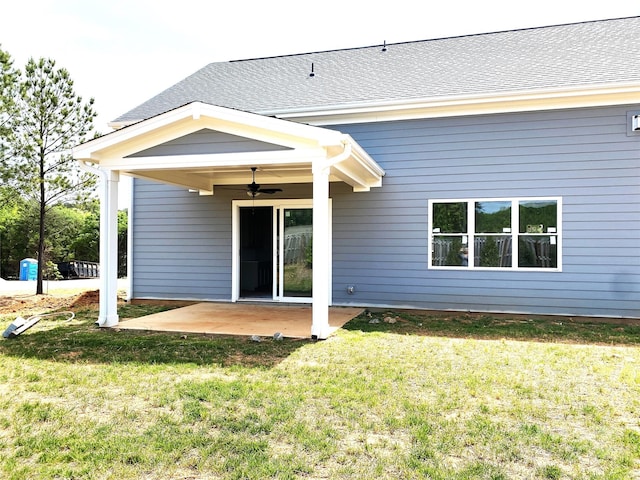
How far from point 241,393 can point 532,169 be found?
249 inches

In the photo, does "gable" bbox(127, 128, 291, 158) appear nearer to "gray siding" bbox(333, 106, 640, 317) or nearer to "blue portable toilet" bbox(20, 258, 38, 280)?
"gray siding" bbox(333, 106, 640, 317)

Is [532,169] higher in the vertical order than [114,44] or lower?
lower

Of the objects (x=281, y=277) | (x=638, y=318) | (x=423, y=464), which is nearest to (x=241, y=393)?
(x=423, y=464)

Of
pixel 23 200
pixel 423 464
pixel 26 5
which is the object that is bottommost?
pixel 423 464

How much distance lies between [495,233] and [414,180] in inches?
66.0

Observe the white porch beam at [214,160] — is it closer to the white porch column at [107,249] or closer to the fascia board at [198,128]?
the fascia board at [198,128]

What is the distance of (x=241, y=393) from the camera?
4016 mm

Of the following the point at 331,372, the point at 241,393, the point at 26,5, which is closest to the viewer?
the point at 241,393

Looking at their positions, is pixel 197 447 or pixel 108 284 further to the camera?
pixel 108 284

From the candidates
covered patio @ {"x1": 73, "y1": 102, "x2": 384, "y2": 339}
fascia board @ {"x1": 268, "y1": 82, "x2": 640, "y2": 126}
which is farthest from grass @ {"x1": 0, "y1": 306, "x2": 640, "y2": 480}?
fascia board @ {"x1": 268, "y1": 82, "x2": 640, "y2": 126}

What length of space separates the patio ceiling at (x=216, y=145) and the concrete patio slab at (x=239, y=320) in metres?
2.32

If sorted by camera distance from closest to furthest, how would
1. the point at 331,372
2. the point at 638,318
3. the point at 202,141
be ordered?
1. the point at 331,372
2. the point at 202,141
3. the point at 638,318

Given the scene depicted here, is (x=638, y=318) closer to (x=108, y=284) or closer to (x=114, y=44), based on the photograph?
(x=108, y=284)

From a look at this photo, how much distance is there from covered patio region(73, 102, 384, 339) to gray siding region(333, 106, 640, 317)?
1.38m
